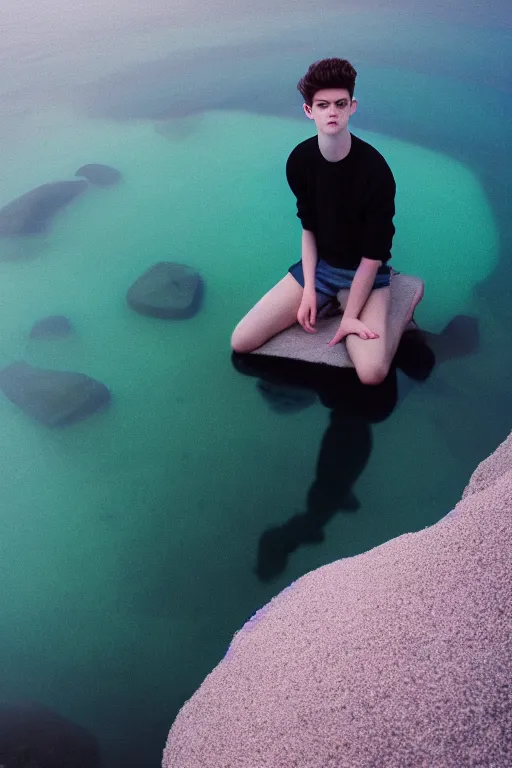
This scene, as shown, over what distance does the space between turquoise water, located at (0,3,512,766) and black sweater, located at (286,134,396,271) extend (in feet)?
1.21

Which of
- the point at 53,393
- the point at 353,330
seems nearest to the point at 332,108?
the point at 353,330

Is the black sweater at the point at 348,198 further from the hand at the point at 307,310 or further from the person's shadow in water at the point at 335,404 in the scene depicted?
the person's shadow in water at the point at 335,404

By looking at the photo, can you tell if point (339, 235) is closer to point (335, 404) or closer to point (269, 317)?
point (269, 317)

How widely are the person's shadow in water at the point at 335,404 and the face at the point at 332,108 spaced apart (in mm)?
611

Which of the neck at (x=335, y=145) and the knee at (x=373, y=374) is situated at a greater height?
the neck at (x=335, y=145)

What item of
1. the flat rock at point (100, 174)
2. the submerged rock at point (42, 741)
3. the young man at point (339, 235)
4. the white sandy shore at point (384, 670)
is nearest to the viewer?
the white sandy shore at point (384, 670)

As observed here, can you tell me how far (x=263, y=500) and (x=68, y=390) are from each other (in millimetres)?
649

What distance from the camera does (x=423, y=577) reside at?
90 centimetres

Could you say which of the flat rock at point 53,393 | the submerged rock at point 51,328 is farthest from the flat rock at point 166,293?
the flat rock at point 53,393

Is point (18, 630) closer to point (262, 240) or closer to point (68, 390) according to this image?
point (68, 390)

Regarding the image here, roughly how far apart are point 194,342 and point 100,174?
1197mm

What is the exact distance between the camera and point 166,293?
6.26 feet

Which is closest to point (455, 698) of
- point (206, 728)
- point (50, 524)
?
point (206, 728)

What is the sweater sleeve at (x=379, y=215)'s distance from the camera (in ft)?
4.81
